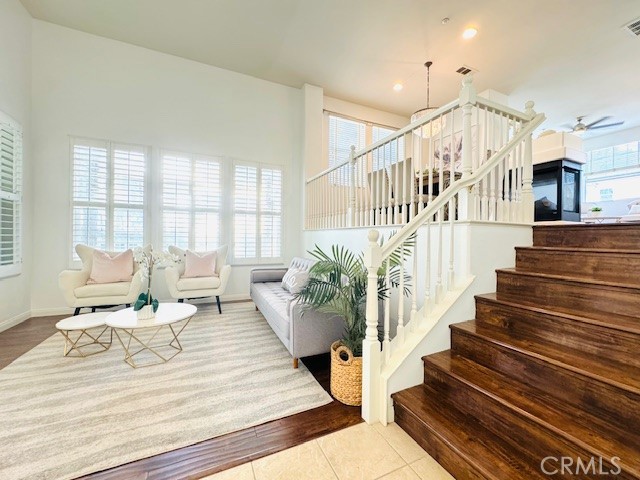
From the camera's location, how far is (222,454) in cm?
142

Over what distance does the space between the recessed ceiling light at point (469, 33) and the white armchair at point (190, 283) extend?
4772mm

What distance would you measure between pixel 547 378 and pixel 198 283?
3868 millimetres

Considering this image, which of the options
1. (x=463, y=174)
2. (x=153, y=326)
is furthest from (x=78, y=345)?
(x=463, y=174)

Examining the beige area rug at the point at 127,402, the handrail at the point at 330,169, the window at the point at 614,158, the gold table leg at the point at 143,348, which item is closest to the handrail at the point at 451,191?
the beige area rug at the point at 127,402

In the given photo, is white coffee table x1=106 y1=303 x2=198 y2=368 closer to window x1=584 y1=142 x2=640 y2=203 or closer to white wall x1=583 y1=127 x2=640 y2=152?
window x1=584 y1=142 x2=640 y2=203

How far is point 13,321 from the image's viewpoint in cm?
→ 327

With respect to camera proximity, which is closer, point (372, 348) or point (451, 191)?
point (372, 348)

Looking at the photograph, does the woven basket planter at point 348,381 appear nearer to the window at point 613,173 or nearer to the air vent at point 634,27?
the air vent at point 634,27

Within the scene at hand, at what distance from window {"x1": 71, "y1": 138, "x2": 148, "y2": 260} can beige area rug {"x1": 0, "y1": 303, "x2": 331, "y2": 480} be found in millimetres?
1735

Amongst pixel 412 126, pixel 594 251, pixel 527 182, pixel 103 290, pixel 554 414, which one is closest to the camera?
pixel 554 414

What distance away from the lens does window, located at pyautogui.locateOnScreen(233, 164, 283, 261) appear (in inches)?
191

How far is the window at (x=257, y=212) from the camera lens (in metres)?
4.84

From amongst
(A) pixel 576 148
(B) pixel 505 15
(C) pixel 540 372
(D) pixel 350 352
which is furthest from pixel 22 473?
(A) pixel 576 148

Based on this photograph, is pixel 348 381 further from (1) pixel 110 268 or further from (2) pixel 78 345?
(1) pixel 110 268
